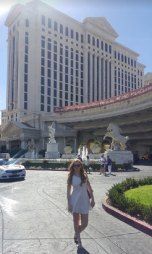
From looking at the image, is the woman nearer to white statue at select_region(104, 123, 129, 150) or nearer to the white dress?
the white dress

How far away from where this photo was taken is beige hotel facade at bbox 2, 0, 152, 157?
11506cm

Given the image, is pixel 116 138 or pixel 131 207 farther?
pixel 116 138

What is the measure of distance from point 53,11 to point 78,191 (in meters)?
121

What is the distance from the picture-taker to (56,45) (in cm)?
12512

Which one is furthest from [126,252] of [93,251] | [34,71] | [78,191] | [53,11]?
[53,11]

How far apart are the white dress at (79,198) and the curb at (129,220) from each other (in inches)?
77.1

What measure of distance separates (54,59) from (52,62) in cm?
177

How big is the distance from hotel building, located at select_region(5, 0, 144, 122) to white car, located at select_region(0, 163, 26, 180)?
281ft

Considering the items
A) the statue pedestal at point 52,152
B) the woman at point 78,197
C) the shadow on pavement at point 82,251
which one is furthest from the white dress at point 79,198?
the statue pedestal at point 52,152

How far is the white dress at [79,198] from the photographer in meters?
7.34

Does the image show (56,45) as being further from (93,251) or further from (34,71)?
(93,251)

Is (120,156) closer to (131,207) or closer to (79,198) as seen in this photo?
(131,207)

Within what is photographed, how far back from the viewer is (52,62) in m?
124

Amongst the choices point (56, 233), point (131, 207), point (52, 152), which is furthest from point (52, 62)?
point (56, 233)
